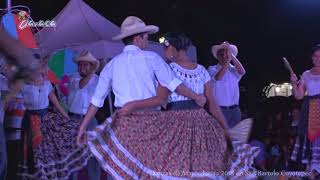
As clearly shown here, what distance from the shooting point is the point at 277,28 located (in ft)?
37.4

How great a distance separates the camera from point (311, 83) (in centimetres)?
Result: 692

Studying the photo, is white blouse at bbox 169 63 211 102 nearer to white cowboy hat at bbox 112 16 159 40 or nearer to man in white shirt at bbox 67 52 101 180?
white cowboy hat at bbox 112 16 159 40

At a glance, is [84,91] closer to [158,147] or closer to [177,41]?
[177,41]

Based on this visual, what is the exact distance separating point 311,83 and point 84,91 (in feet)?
8.95

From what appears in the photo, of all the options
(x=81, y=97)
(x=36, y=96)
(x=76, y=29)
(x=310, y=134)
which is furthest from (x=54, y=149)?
(x=76, y=29)

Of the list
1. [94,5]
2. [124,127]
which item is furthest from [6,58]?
[94,5]

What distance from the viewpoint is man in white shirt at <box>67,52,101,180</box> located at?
24.7ft

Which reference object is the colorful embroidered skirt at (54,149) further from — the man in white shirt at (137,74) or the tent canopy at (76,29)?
the tent canopy at (76,29)

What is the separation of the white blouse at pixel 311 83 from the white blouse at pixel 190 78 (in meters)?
2.02

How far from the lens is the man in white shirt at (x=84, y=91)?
753 centimetres

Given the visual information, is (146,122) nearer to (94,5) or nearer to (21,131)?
(21,131)

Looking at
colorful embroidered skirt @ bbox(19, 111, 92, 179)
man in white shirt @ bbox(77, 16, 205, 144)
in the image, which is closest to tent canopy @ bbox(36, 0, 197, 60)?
colorful embroidered skirt @ bbox(19, 111, 92, 179)

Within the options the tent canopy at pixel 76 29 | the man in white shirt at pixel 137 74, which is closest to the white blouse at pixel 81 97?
the tent canopy at pixel 76 29

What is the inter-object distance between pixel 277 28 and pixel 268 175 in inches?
212
